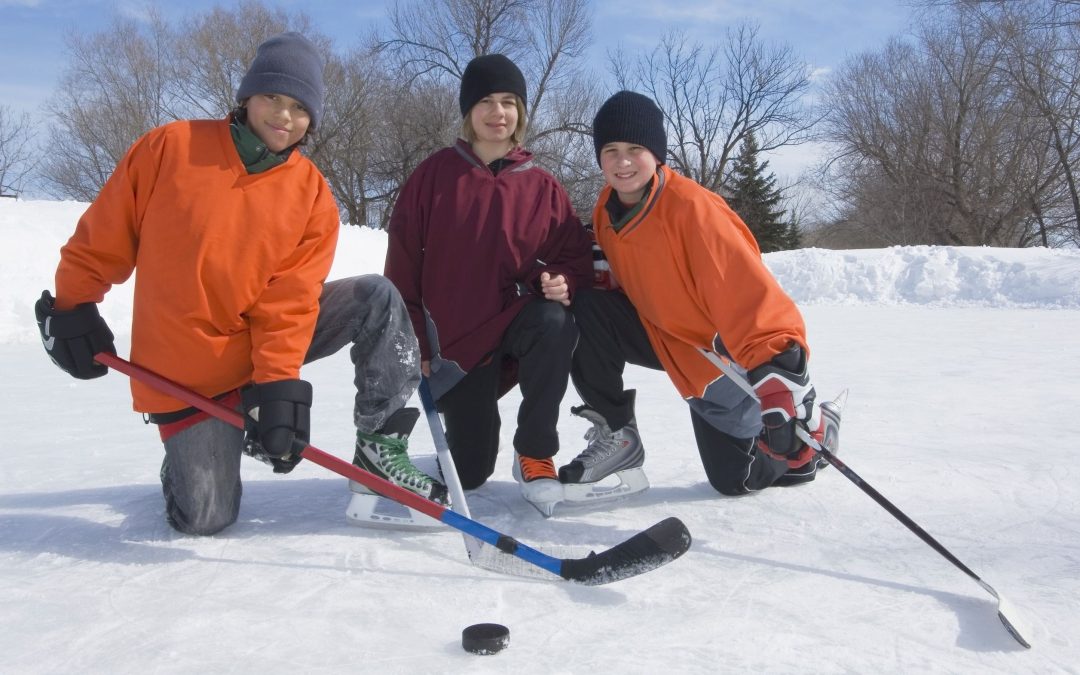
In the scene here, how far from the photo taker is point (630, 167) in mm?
2211

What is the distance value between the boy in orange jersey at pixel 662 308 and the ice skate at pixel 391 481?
40 centimetres

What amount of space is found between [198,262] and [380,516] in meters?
0.72

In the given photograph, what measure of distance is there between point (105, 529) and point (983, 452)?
8.25ft

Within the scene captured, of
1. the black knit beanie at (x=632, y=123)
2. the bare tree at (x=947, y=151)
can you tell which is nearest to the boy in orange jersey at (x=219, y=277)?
the black knit beanie at (x=632, y=123)

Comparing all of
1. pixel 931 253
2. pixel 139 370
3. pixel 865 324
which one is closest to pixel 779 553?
pixel 139 370

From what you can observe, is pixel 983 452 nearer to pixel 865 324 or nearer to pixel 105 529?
pixel 105 529

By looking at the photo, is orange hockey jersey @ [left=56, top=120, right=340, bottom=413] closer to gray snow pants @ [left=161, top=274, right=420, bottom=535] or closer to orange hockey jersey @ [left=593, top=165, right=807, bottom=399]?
gray snow pants @ [left=161, top=274, right=420, bottom=535]

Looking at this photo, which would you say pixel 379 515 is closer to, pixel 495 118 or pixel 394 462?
pixel 394 462

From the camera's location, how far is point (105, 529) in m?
1.95

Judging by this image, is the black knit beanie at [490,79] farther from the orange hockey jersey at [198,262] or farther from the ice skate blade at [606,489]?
the ice skate blade at [606,489]

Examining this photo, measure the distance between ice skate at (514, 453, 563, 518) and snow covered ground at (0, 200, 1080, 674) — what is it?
0.16 feet

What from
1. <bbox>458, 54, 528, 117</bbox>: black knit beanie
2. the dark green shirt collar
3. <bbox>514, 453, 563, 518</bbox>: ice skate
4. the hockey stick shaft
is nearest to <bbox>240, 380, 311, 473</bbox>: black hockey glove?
the hockey stick shaft

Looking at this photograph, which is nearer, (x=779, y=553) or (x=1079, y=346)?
(x=779, y=553)

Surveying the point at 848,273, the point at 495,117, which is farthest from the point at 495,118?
the point at 848,273
